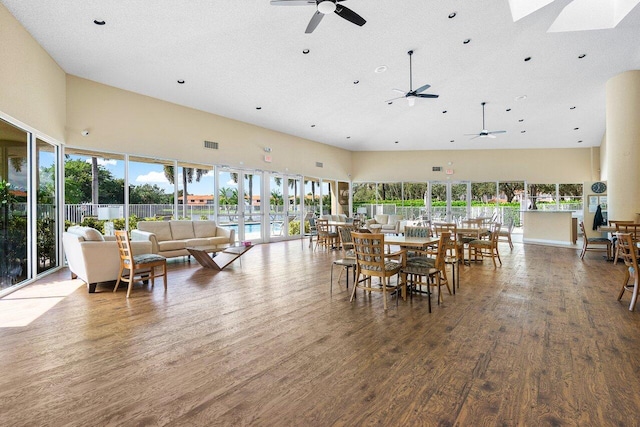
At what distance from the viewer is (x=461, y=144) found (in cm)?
1347

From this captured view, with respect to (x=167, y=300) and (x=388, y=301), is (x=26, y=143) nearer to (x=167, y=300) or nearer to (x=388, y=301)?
(x=167, y=300)

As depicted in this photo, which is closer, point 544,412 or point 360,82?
point 544,412

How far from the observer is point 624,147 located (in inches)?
308

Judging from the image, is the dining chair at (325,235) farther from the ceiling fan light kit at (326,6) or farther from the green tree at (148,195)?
the ceiling fan light kit at (326,6)

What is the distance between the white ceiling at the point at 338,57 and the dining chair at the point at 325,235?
3.35 meters

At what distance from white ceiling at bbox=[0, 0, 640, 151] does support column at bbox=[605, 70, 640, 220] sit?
1.55ft

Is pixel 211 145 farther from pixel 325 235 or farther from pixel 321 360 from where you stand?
pixel 321 360

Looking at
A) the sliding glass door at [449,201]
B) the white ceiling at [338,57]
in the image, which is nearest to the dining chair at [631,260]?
the white ceiling at [338,57]

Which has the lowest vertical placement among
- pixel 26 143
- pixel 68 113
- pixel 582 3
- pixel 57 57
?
pixel 26 143

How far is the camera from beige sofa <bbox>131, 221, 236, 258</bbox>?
Answer: 6.91 meters

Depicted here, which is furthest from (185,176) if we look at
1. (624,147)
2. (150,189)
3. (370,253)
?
(624,147)

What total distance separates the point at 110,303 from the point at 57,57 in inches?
194

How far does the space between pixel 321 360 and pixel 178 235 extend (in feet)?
19.9

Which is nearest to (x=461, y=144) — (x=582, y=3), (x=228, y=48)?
(x=582, y=3)
